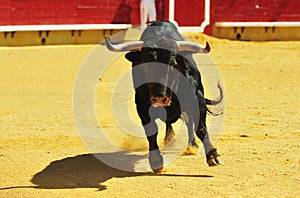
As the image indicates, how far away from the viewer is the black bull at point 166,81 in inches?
156

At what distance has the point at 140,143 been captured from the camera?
4.79 m

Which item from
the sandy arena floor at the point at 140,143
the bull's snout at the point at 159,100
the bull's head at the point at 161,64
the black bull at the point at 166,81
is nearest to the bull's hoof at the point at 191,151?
the sandy arena floor at the point at 140,143

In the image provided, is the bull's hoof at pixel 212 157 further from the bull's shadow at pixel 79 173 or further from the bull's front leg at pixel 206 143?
the bull's shadow at pixel 79 173

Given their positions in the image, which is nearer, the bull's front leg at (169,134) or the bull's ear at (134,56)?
the bull's ear at (134,56)

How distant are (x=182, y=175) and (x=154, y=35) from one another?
762 mm

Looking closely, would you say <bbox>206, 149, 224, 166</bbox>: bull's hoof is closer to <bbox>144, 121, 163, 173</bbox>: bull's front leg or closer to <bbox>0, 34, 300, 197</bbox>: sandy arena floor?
<bbox>0, 34, 300, 197</bbox>: sandy arena floor

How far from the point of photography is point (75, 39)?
11.5m

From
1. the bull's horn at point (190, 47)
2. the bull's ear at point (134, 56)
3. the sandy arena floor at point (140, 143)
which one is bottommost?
the sandy arena floor at point (140, 143)

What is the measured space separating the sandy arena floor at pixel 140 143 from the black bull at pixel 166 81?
0.65ft

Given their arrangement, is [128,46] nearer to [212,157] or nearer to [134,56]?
[134,56]

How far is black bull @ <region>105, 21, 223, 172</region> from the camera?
13.0 ft

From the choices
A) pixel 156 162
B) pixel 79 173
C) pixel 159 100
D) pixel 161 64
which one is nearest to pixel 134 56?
pixel 161 64

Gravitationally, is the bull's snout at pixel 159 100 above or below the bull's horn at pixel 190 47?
below

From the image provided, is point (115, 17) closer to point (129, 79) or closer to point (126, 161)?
point (129, 79)
